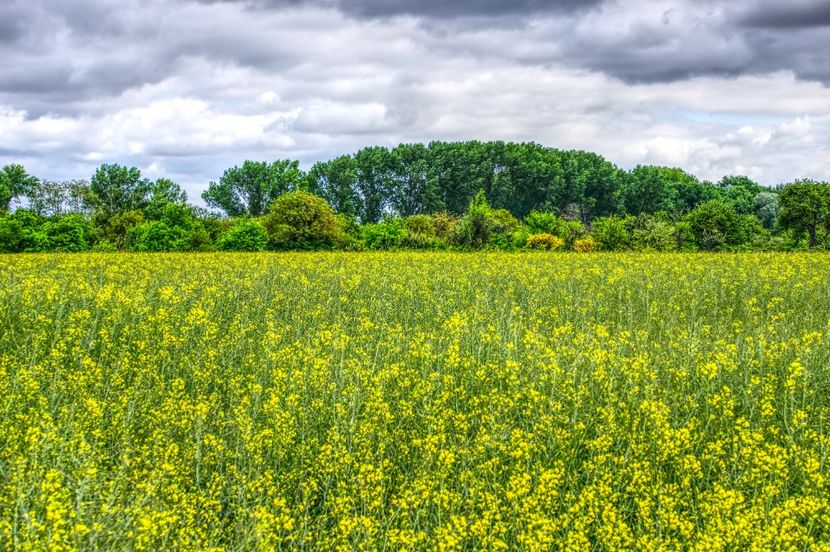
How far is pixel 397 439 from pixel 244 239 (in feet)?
112

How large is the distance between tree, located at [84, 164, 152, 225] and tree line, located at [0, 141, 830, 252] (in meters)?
0.19

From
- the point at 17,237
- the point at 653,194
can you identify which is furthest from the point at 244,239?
the point at 653,194

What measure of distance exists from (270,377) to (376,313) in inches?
169

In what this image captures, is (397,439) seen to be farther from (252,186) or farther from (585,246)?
(252,186)

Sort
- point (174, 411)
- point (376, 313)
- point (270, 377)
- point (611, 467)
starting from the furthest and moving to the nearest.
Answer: point (376, 313) < point (270, 377) < point (174, 411) < point (611, 467)

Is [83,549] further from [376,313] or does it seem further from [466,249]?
[466,249]

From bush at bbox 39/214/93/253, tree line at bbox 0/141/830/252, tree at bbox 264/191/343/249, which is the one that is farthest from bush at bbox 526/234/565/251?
bush at bbox 39/214/93/253

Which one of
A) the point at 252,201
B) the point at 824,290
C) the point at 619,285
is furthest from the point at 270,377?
the point at 252,201

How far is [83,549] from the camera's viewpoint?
3504 mm

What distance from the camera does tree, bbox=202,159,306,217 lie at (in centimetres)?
8525

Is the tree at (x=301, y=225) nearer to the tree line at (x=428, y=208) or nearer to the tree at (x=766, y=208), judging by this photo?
the tree line at (x=428, y=208)

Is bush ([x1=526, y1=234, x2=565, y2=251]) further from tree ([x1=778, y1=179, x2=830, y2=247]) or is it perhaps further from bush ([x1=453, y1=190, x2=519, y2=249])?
tree ([x1=778, y1=179, x2=830, y2=247])

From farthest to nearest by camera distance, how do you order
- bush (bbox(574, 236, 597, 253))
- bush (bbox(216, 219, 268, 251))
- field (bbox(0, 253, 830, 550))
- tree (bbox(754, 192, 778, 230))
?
1. tree (bbox(754, 192, 778, 230))
2. bush (bbox(574, 236, 597, 253))
3. bush (bbox(216, 219, 268, 251))
4. field (bbox(0, 253, 830, 550))

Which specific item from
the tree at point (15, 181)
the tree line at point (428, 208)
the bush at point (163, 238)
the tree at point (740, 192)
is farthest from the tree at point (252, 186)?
the tree at point (740, 192)
